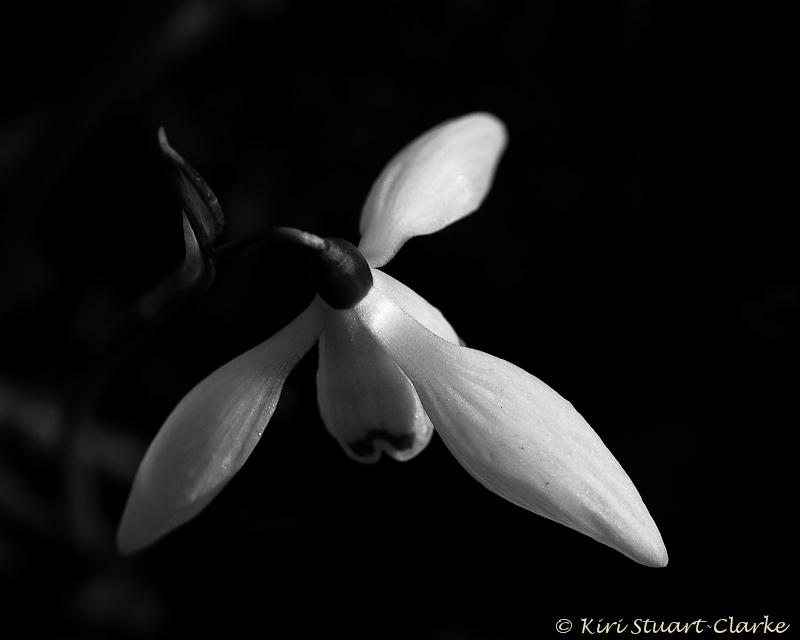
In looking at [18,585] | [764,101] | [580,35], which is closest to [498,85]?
[580,35]

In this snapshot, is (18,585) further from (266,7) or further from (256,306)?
(266,7)

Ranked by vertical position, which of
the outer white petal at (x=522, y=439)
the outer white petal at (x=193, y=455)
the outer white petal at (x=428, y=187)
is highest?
the outer white petal at (x=428, y=187)

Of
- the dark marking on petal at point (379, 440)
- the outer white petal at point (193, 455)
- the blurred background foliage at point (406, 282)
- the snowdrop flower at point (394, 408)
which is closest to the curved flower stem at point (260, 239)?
the snowdrop flower at point (394, 408)

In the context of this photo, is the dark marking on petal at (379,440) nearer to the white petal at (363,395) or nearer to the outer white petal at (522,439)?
the white petal at (363,395)

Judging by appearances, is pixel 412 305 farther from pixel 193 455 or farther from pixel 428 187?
pixel 193 455

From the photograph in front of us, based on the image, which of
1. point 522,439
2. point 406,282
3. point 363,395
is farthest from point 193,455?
point 406,282

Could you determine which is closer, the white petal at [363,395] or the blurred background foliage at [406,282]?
the white petal at [363,395]
